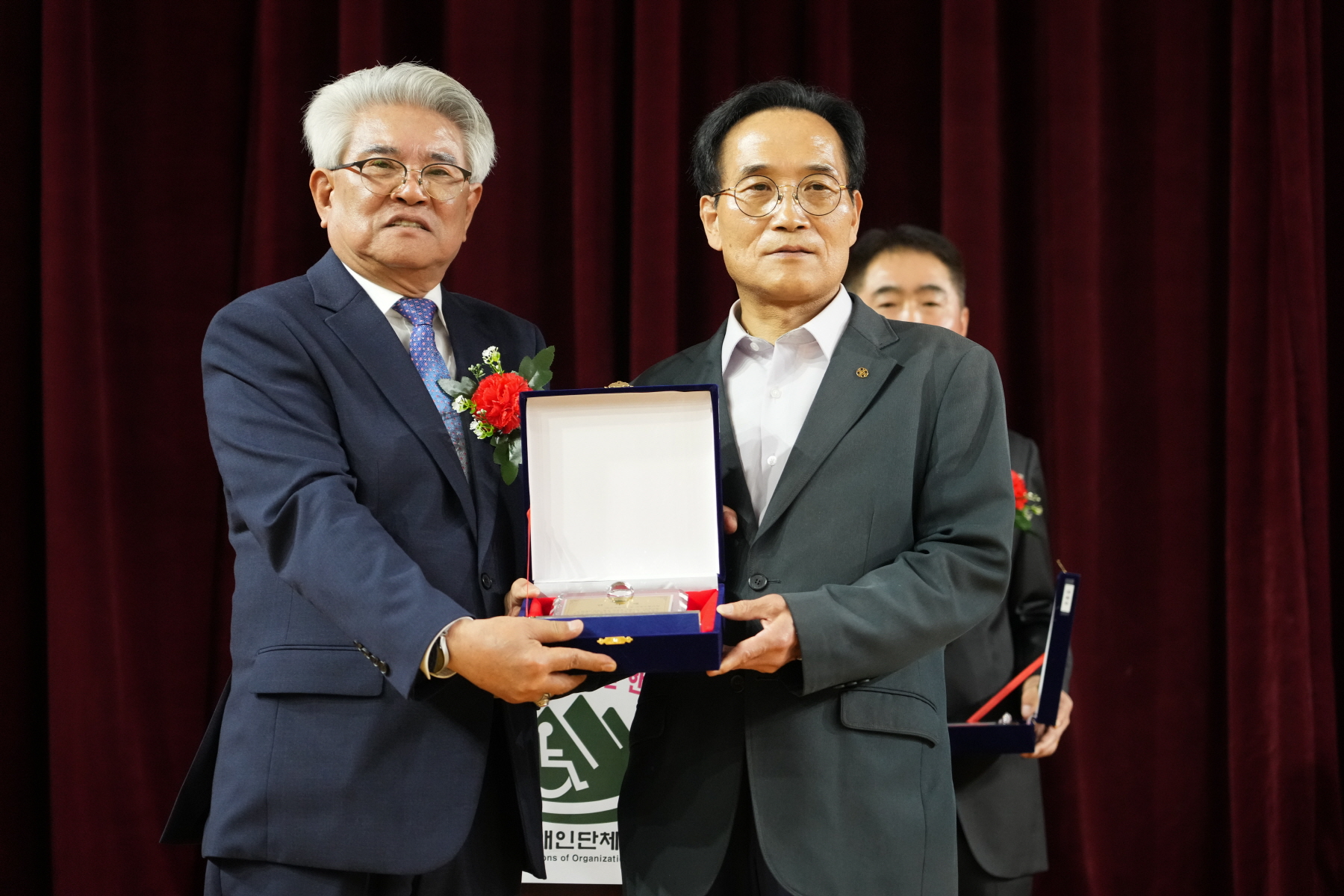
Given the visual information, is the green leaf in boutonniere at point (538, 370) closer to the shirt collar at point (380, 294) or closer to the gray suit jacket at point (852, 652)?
the shirt collar at point (380, 294)

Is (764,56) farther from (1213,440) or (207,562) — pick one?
(207,562)

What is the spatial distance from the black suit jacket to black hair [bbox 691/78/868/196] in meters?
0.90

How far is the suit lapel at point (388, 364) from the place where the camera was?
1.74 metres

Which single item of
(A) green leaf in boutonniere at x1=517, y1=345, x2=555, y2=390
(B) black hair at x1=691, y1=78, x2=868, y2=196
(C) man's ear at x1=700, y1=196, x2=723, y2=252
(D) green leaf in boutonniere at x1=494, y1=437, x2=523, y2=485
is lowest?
(D) green leaf in boutonniere at x1=494, y1=437, x2=523, y2=485

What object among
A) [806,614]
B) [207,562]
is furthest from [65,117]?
[806,614]

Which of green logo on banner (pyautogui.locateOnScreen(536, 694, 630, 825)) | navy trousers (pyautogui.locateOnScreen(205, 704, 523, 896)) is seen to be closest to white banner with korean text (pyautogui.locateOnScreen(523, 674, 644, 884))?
green logo on banner (pyautogui.locateOnScreen(536, 694, 630, 825))

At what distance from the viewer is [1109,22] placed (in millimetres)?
3242

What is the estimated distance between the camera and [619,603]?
170cm

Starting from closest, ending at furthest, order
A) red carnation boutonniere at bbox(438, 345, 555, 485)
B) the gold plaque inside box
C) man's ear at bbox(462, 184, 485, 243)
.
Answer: the gold plaque inside box < red carnation boutonniere at bbox(438, 345, 555, 485) < man's ear at bbox(462, 184, 485, 243)

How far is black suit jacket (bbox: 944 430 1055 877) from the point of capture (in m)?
2.36

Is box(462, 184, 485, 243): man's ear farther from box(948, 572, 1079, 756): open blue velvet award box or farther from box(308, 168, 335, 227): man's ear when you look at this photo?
box(948, 572, 1079, 756): open blue velvet award box

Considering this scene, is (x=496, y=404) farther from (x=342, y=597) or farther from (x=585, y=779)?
(x=585, y=779)

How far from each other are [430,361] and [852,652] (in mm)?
791

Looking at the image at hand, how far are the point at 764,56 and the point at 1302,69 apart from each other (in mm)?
1367
